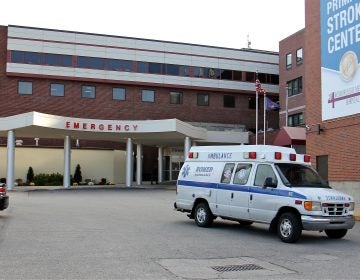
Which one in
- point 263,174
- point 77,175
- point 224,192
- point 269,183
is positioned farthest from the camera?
point 77,175

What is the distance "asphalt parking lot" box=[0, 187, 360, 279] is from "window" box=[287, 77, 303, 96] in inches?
1279

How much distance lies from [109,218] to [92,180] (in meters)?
32.5

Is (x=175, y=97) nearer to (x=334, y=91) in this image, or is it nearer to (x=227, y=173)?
(x=334, y=91)

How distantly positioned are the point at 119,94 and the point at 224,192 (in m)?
36.8

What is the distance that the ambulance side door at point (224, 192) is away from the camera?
14070mm

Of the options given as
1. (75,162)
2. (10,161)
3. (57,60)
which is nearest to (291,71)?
(57,60)

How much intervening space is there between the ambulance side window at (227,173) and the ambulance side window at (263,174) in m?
1.03

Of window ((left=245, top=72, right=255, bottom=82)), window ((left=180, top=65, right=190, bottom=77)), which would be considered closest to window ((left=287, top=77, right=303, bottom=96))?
window ((left=245, top=72, right=255, bottom=82))

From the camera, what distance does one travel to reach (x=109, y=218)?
→ 666 inches

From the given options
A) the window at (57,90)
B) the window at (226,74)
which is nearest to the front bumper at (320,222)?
the window at (57,90)

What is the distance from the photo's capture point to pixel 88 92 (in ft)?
160

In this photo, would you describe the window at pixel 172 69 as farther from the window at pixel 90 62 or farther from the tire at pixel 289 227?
the tire at pixel 289 227

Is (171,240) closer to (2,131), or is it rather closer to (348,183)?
(348,183)

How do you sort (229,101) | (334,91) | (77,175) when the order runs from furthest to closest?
(229,101)
(77,175)
(334,91)
